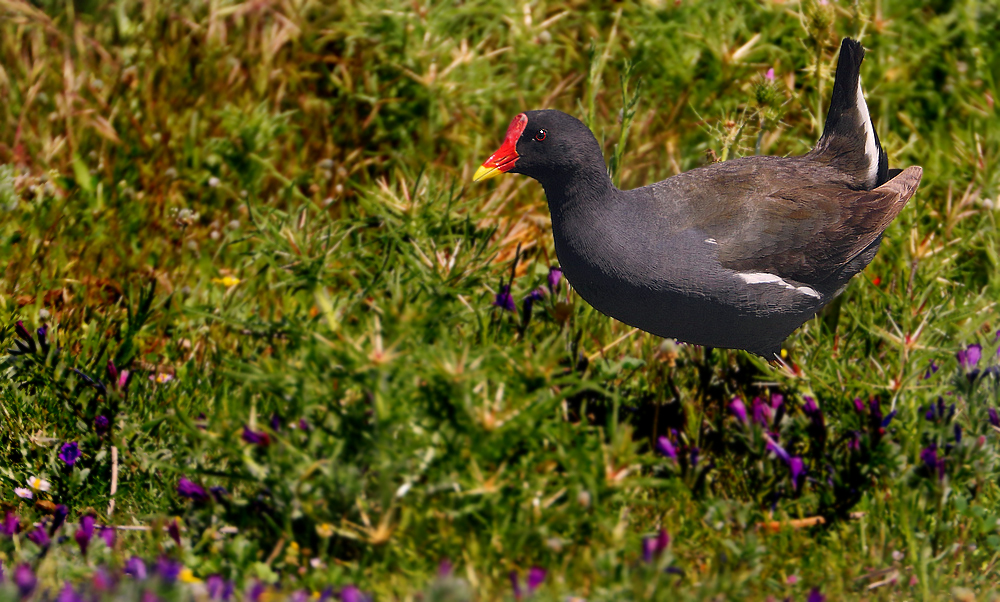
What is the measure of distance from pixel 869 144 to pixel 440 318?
1.93 m

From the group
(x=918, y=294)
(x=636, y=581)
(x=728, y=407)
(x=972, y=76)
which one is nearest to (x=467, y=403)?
(x=636, y=581)

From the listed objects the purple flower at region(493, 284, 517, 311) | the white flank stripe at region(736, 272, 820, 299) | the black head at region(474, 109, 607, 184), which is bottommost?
the purple flower at region(493, 284, 517, 311)

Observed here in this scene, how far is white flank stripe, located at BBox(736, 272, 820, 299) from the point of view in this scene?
138 inches

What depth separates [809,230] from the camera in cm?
375

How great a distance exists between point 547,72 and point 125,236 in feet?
8.03

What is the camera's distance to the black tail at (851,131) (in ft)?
13.0

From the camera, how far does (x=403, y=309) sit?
2.90 meters

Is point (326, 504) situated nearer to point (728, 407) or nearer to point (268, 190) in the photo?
point (728, 407)

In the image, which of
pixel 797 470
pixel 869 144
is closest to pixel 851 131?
pixel 869 144

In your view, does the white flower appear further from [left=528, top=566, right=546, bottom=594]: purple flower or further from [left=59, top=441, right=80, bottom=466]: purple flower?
[left=528, top=566, right=546, bottom=594]: purple flower

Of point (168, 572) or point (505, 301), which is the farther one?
Answer: point (505, 301)

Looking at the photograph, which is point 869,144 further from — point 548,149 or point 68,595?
point 68,595

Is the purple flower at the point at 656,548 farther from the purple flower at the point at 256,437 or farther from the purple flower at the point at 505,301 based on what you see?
the purple flower at the point at 505,301

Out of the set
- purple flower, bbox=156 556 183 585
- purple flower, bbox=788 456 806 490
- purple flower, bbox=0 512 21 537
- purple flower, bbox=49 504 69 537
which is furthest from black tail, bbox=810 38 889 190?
purple flower, bbox=0 512 21 537
